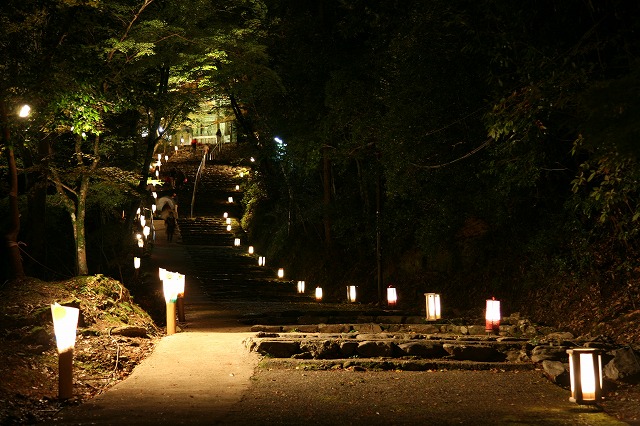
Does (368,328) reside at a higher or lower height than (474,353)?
higher

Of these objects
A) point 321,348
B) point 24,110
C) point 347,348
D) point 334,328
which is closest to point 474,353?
point 347,348

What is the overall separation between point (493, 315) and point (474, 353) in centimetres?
229

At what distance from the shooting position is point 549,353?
34.4ft

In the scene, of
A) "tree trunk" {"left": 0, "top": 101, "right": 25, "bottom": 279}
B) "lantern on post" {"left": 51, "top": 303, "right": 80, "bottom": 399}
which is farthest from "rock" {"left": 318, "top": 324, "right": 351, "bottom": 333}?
"lantern on post" {"left": 51, "top": 303, "right": 80, "bottom": 399}

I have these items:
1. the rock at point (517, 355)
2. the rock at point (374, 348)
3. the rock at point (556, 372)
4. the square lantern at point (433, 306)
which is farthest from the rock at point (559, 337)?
the square lantern at point (433, 306)

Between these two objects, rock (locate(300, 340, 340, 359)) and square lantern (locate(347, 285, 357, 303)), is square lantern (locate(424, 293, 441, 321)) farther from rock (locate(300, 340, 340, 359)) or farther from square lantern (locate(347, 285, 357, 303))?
square lantern (locate(347, 285, 357, 303))

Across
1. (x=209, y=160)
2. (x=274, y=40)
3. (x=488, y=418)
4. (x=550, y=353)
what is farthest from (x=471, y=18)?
(x=209, y=160)

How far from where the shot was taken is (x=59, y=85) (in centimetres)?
1202

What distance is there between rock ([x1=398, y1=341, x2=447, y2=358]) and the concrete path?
8.02ft

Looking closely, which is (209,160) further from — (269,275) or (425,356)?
(425,356)

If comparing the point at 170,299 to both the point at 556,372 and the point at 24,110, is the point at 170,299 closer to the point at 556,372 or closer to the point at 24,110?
the point at 24,110

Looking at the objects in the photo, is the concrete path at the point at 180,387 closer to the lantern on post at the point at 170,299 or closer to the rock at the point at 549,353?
the lantern on post at the point at 170,299

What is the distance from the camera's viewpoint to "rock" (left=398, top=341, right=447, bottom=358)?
35.7ft

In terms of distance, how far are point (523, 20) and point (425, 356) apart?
5503 mm
